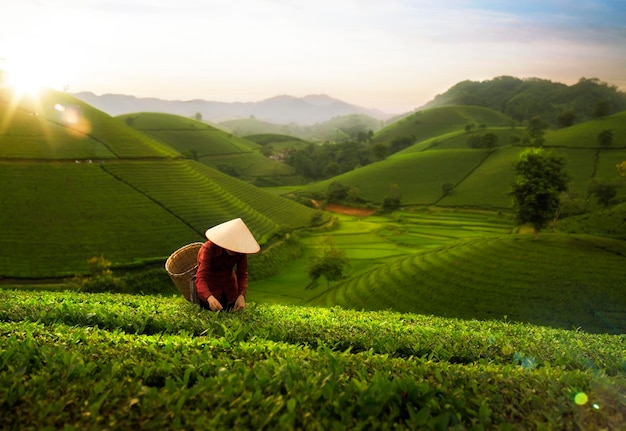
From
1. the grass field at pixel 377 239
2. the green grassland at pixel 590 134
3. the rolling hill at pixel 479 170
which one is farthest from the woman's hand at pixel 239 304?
the green grassland at pixel 590 134

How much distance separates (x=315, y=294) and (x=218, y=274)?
34.2 meters

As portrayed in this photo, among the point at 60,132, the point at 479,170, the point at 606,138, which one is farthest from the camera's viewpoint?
the point at 479,170

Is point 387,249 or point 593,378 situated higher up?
point 593,378

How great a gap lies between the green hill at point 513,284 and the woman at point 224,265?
23654 millimetres

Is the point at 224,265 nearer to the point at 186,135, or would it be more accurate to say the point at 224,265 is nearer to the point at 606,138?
the point at 606,138

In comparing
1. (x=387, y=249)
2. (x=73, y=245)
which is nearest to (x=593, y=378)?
(x=73, y=245)

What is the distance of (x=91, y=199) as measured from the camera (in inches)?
2078

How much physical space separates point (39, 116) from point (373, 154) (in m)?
115

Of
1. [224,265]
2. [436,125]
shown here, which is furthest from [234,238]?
[436,125]

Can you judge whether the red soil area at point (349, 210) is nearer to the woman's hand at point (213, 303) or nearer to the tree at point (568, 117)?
the woman's hand at point (213, 303)

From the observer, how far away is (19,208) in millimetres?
47594

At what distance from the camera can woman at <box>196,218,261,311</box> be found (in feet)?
27.3

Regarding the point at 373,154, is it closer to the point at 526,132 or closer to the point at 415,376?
the point at 526,132

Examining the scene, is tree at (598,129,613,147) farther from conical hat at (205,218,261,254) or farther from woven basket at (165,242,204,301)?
conical hat at (205,218,261,254)
